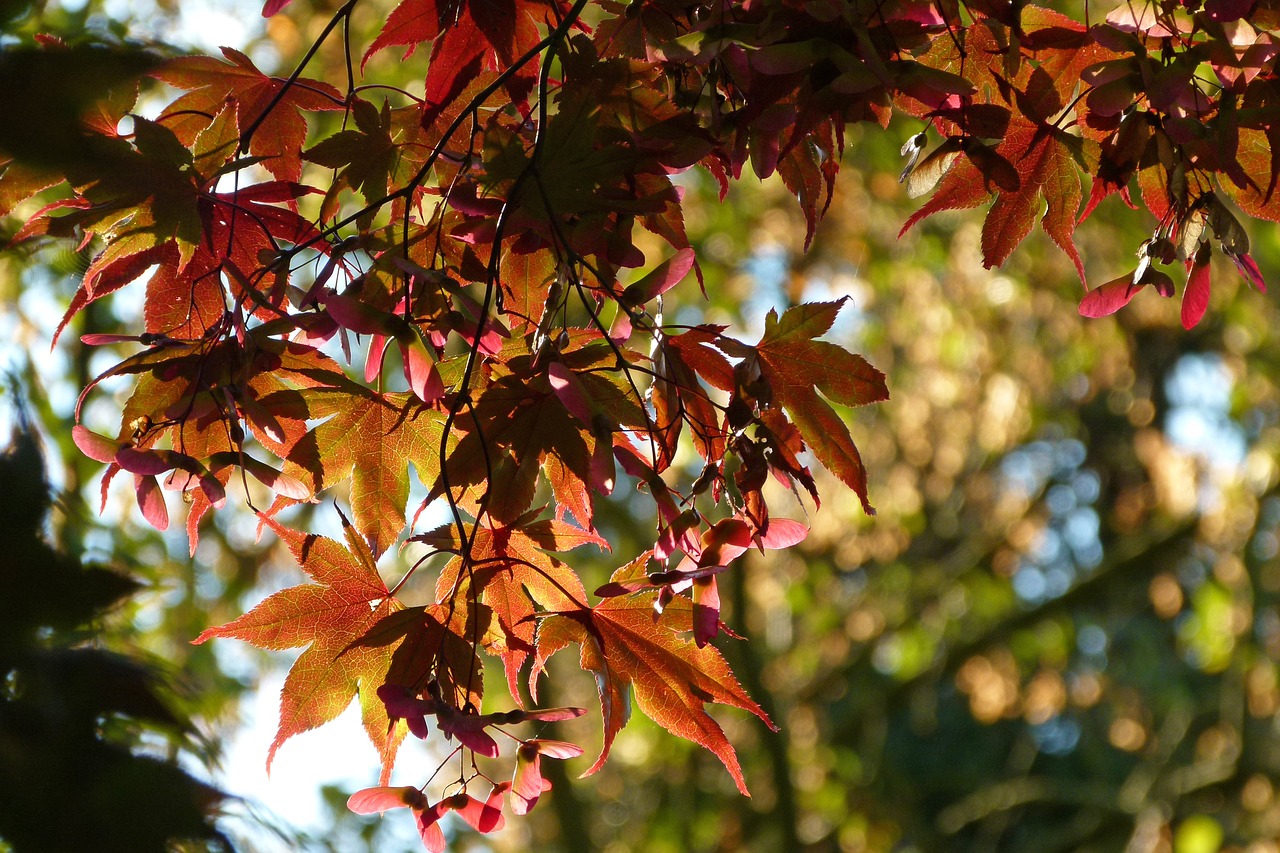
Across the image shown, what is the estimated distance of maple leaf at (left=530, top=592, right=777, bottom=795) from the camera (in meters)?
0.86

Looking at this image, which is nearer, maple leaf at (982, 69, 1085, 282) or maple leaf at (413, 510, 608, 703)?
maple leaf at (413, 510, 608, 703)

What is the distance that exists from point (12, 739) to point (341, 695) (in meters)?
0.44

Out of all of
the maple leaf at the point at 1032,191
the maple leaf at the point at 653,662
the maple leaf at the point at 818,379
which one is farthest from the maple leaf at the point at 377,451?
the maple leaf at the point at 1032,191

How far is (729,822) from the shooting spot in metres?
3.97

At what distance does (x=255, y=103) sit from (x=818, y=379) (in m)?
0.53

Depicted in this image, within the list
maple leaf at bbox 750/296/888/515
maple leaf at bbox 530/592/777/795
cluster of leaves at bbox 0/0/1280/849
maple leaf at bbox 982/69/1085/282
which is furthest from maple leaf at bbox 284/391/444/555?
maple leaf at bbox 982/69/1085/282

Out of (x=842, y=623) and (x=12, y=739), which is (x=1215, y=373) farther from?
(x=12, y=739)

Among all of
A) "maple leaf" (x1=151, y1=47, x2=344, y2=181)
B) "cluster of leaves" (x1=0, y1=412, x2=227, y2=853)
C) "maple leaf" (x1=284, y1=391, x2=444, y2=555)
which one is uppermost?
"maple leaf" (x1=151, y1=47, x2=344, y2=181)

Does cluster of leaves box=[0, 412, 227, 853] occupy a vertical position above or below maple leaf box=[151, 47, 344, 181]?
below

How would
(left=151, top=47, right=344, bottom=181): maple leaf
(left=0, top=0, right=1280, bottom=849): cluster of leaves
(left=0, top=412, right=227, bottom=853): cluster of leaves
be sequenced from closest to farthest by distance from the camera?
(left=0, top=412, right=227, bottom=853): cluster of leaves
(left=0, top=0, right=1280, bottom=849): cluster of leaves
(left=151, top=47, right=344, bottom=181): maple leaf

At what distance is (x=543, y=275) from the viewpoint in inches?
35.5

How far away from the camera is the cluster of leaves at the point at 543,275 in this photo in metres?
0.78

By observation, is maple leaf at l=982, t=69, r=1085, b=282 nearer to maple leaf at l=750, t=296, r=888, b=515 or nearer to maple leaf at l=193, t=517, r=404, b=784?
maple leaf at l=750, t=296, r=888, b=515

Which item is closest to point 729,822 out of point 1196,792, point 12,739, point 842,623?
point 842,623
